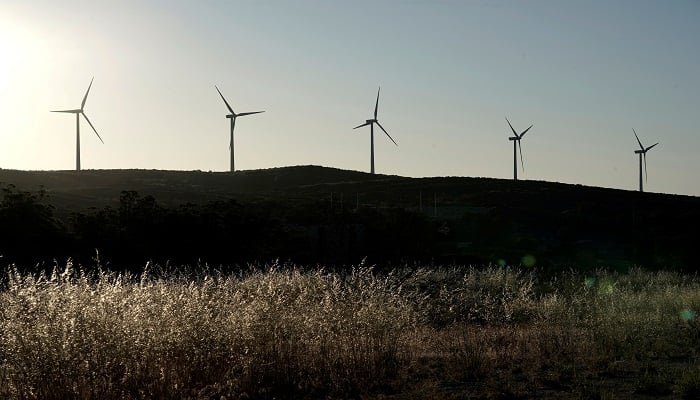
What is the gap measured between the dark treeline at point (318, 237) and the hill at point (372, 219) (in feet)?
0.30

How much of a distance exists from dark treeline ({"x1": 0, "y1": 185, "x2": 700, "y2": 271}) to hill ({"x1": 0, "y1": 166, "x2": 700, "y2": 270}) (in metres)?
0.09

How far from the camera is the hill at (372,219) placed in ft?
116

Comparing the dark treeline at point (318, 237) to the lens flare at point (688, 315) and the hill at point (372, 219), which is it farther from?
the lens flare at point (688, 315)

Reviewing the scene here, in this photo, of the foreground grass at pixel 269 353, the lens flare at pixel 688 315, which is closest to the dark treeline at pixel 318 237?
the foreground grass at pixel 269 353

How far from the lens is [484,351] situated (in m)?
13.7

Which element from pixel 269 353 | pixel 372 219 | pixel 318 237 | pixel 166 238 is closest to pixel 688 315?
pixel 269 353

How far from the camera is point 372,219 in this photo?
50344mm

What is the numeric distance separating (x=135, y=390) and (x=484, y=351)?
613cm

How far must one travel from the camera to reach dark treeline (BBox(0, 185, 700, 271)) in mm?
31891

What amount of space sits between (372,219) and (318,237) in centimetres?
628

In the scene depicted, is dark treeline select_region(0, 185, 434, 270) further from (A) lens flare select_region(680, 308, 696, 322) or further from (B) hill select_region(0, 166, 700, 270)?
(A) lens flare select_region(680, 308, 696, 322)

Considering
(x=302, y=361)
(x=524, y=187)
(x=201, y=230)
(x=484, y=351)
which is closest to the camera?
(x=302, y=361)

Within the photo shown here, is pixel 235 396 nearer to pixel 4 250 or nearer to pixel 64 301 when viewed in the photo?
pixel 64 301

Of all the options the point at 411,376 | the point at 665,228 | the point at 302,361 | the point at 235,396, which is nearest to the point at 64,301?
the point at 235,396
